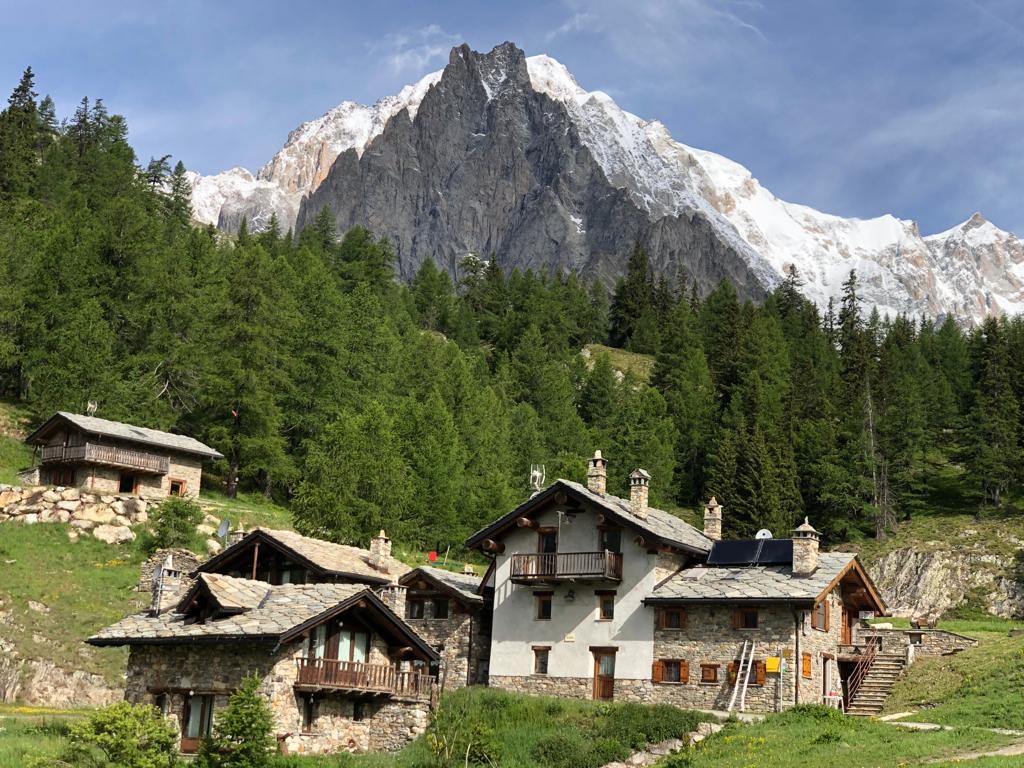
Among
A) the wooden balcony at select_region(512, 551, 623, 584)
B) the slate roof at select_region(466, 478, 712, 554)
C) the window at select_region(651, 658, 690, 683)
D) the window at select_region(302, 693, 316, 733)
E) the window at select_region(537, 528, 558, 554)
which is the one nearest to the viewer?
the window at select_region(302, 693, 316, 733)

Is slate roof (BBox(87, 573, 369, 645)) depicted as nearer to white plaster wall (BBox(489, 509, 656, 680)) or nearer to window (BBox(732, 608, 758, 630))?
white plaster wall (BBox(489, 509, 656, 680))

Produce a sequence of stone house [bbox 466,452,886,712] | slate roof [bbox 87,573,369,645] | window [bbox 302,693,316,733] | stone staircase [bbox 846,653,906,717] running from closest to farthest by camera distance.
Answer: slate roof [bbox 87,573,369,645], window [bbox 302,693,316,733], stone house [bbox 466,452,886,712], stone staircase [bbox 846,653,906,717]

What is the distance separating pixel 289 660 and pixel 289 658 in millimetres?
61

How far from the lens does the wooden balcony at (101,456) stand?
2462 inches

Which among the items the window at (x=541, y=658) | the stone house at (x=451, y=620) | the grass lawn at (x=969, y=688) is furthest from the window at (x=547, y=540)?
the grass lawn at (x=969, y=688)

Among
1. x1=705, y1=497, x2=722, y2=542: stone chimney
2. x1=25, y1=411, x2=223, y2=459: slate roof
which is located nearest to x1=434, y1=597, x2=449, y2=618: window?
x1=705, y1=497, x2=722, y2=542: stone chimney

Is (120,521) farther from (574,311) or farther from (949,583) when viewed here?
(574,311)

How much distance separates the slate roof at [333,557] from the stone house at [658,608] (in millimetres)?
A: 4323

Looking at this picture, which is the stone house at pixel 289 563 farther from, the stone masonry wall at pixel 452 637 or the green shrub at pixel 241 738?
the green shrub at pixel 241 738

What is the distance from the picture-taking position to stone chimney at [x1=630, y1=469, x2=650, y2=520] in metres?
46.4

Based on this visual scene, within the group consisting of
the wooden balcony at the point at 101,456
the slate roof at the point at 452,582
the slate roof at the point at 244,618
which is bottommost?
the slate roof at the point at 244,618

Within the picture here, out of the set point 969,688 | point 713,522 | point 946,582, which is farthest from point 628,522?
point 946,582

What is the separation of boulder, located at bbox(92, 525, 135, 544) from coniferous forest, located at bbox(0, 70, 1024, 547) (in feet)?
32.6

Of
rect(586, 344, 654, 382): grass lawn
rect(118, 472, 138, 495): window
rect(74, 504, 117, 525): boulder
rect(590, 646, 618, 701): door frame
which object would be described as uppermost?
rect(586, 344, 654, 382): grass lawn
